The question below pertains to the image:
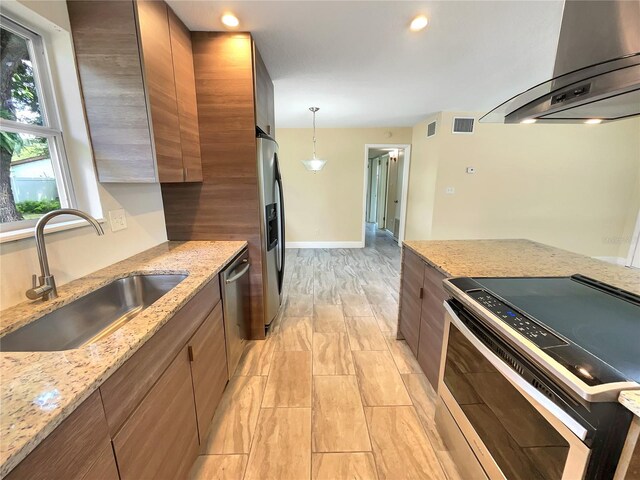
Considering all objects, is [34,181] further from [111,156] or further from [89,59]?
[89,59]

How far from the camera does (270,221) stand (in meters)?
2.26

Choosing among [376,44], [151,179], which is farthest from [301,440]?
[376,44]

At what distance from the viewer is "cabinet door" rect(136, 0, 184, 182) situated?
1.36 m

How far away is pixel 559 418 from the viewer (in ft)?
2.30

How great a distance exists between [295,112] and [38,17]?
3.13 meters

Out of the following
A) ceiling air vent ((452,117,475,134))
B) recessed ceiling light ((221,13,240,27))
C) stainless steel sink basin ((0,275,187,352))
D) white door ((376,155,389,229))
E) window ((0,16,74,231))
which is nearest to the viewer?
A: stainless steel sink basin ((0,275,187,352))

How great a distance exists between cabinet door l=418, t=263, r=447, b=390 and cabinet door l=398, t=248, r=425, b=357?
87 millimetres

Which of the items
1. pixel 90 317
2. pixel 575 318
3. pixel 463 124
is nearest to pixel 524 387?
pixel 575 318

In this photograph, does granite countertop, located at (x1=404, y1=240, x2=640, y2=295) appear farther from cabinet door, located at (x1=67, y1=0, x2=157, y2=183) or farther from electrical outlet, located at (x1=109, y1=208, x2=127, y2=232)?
electrical outlet, located at (x1=109, y1=208, x2=127, y2=232)

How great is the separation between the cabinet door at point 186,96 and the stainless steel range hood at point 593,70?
193 centimetres

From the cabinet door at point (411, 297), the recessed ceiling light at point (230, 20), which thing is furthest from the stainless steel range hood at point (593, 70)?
the recessed ceiling light at point (230, 20)

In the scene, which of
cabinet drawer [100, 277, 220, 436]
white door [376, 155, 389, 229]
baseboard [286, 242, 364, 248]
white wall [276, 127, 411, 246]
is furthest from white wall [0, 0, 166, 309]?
white door [376, 155, 389, 229]

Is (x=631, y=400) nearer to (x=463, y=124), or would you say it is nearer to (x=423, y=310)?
(x=423, y=310)

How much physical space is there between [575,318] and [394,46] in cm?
219
